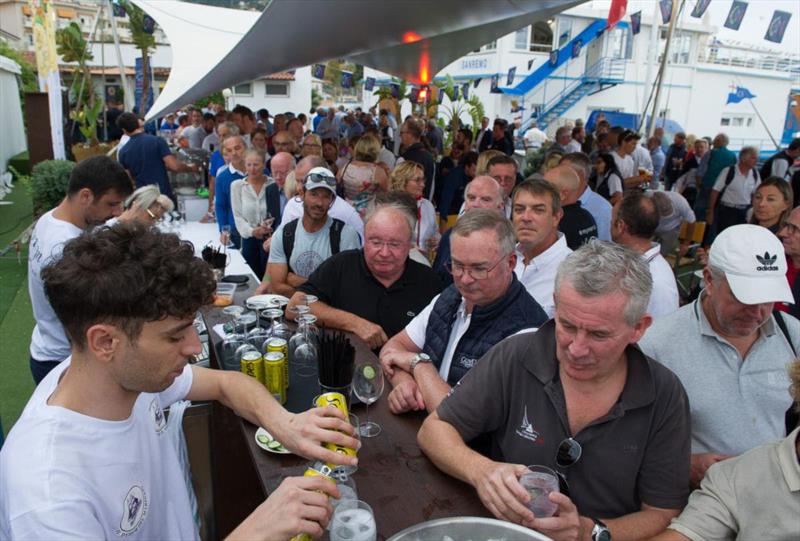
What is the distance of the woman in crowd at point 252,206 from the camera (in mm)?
5125

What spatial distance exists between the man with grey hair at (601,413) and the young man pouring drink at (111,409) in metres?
0.56

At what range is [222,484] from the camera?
9.28 feet

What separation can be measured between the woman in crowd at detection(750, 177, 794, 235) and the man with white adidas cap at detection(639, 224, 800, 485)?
279cm

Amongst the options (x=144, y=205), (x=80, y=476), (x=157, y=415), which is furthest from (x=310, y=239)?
(x=80, y=476)

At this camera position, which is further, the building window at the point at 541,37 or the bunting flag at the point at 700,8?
the building window at the point at 541,37

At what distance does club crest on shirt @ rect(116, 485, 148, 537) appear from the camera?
128cm

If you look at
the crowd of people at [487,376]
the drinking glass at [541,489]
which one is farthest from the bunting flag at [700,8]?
the drinking glass at [541,489]

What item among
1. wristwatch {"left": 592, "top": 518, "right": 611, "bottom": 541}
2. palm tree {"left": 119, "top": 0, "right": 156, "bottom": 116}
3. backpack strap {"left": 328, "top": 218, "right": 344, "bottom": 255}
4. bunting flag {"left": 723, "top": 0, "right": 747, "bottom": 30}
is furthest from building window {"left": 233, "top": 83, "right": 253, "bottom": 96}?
wristwatch {"left": 592, "top": 518, "right": 611, "bottom": 541}

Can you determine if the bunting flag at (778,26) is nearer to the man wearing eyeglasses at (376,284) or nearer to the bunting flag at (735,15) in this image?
the bunting flag at (735,15)

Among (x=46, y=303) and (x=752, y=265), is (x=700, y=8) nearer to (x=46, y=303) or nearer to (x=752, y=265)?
(x=752, y=265)

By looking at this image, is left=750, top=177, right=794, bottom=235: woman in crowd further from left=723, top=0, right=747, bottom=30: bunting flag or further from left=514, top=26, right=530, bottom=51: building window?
left=514, top=26, right=530, bottom=51: building window

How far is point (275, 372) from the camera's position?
2.02m

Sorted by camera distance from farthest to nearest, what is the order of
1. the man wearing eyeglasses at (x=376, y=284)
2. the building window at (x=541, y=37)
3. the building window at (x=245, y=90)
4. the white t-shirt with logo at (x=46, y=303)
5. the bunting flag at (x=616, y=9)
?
1. the building window at (x=245, y=90)
2. the building window at (x=541, y=37)
3. the bunting flag at (x=616, y=9)
4. the man wearing eyeglasses at (x=376, y=284)
5. the white t-shirt with logo at (x=46, y=303)

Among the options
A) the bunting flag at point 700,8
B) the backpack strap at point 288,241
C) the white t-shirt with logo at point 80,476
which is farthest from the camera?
the bunting flag at point 700,8
